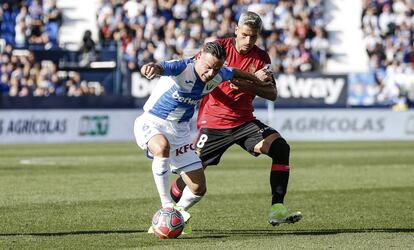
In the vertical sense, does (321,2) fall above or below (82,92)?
above

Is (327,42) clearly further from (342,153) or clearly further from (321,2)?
(342,153)

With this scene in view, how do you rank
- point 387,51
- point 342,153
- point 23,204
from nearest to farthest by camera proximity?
point 23,204
point 342,153
point 387,51

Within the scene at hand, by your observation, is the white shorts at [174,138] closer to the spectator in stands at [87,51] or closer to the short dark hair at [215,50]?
the short dark hair at [215,50]

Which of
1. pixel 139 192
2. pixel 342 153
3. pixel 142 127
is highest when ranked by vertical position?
pixel 142 127

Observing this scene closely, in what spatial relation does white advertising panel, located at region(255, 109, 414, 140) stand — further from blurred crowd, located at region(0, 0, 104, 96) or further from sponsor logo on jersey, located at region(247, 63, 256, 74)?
sponsor logo on jersey, located at region(247, 63, 256, 74)

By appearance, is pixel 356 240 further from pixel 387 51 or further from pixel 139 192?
pixel 387 51

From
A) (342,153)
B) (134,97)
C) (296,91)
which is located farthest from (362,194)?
(296,91)

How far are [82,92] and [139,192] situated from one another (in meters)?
16.9

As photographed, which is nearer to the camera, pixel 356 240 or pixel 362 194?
pixel 356 240

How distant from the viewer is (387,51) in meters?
38.0

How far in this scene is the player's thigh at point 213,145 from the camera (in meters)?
11.3

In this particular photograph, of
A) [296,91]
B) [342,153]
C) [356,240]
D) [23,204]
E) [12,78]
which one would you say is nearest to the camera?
[356,240]

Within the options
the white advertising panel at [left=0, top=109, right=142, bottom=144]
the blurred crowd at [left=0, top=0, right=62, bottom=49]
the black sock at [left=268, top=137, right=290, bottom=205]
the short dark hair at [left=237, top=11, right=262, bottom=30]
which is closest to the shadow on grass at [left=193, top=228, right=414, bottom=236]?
the black sock at [left=268, top=137, right=290, bottom=205]

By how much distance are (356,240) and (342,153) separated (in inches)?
663
